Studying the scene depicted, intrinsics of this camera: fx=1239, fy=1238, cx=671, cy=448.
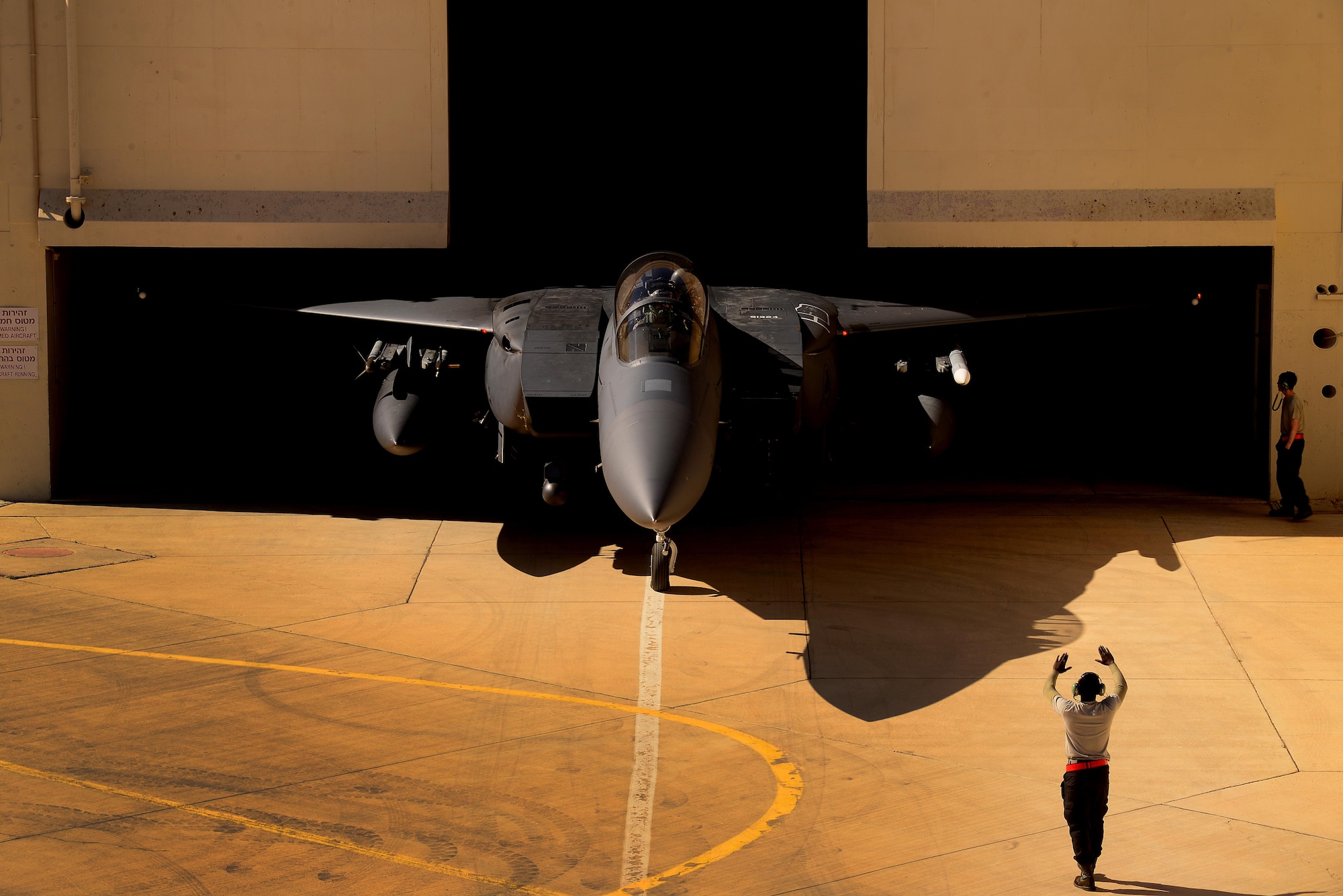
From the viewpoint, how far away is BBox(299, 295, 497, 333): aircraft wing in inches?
627

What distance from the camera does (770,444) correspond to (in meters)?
14.1

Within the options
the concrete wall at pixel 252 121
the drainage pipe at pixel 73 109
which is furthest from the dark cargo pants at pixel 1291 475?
the drainage pipe at pixel 73 109

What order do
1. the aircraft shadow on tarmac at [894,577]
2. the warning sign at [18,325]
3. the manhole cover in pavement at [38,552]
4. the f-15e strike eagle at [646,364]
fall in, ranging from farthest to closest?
the warning sign at [18,325] < the manhole cover in pavement at [38,552] < the f-15e strike eagle at [646,364] < the aircraft shadow on tarmac at [894,577]

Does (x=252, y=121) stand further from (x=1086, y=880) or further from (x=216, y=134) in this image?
(x=1086, y=880)

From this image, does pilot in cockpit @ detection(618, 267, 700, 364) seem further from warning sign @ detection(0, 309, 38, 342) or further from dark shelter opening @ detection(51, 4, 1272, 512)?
warning sign @ detection(0, 309, 38, 342)

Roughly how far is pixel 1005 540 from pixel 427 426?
726cm

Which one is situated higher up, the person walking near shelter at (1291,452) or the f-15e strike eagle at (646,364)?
the f-15e strike eagle at (646,364)

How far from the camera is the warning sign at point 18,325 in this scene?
17.3 metres

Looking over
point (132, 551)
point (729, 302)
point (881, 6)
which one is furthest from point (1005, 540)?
point (132, 551)

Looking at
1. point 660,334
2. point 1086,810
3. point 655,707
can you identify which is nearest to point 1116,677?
point 1086,810

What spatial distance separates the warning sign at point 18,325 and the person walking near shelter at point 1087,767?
1543 centimetres

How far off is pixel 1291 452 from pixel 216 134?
15029 millimetres

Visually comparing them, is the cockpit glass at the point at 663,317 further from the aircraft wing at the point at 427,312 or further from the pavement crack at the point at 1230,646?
the pavement crack at the point at 1230,646

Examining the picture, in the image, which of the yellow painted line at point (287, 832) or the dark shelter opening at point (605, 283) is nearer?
the yellow painted line at point (287, 832)
